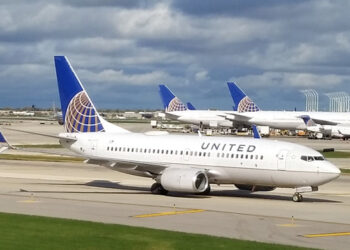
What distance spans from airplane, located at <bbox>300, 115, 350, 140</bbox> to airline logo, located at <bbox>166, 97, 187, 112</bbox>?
36290mm

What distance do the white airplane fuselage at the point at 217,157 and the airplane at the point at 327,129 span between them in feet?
306

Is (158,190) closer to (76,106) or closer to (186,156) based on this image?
(186,156)

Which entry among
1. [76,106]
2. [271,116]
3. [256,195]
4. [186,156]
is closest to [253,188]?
[256,195]

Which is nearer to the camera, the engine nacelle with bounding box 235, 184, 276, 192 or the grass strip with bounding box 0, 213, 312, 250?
the grass strip with bounding box 0, 213, 312, 250

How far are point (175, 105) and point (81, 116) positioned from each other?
118055 mm

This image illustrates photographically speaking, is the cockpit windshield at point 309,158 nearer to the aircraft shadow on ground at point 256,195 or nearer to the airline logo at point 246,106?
the aircraft shadow on ground at point 256,195

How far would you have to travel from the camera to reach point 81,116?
48062 millimetres

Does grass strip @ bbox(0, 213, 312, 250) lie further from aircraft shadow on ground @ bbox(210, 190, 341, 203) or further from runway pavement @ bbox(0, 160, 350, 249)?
aircraft shadow on ground @ bbox(210, 190, 341, 203)

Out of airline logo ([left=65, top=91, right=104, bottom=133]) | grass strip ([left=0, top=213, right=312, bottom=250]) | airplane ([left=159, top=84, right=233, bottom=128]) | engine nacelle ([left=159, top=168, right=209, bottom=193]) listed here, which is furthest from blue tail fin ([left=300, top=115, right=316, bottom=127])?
grass strip ([left=0, top=213, right=312, bottom=250])

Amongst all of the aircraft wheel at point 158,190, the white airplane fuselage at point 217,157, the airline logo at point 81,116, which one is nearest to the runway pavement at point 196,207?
the aircraft wheel at point 158,190

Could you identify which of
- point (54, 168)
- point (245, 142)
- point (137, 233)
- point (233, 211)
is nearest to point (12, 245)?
point (137, 233)

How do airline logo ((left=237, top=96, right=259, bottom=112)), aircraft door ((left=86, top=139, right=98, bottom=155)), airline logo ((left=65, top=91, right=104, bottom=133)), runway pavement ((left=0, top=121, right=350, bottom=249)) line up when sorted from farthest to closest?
airline logo ((left=237, top=96, right=259, bottom=112)), airline logo ((left=65, top=91, right=104, bottom=133)), aircraft door ((left=86, top=139, right=98, bottom=155)), runway pavement ((left=0, top=121, right=350, bottom=249))

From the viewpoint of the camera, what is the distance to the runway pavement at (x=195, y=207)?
2894cm

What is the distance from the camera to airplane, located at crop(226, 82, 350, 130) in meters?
142
